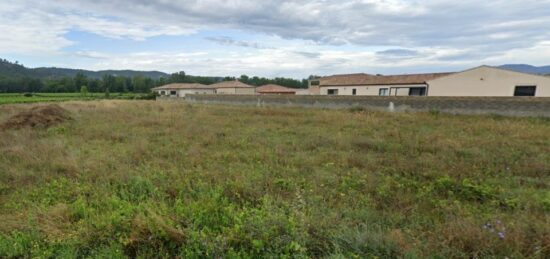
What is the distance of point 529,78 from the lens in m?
20.2

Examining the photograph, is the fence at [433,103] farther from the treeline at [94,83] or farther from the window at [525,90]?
the treeline at [94,83]

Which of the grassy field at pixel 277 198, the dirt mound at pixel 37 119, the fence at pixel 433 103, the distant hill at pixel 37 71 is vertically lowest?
the grassy field at pixel 277 198

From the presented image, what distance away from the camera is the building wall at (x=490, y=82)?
778 inches

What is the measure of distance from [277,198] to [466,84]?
82.0 ft

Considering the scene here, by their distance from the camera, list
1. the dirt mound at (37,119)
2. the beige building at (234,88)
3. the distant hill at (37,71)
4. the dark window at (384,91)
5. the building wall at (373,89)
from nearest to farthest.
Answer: the dirt mound at (37,119)
the building wall at (373,89)
the dark window at (384,91)
the beige building at (234,88)
the distant hill at (37,71)

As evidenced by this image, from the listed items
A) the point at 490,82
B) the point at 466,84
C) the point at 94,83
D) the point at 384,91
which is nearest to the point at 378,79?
the point at 384,91

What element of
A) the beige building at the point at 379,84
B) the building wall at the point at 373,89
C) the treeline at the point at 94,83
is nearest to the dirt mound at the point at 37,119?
the beige building at the point at 379,84

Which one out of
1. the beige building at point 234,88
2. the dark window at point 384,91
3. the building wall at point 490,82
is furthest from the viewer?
the beige building at point 234,88

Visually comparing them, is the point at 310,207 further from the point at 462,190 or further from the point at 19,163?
the point at 19,163

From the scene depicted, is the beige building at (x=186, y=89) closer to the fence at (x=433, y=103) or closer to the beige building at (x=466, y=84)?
the beige building at (x=466, y=84)

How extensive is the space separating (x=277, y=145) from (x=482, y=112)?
43.7 ft

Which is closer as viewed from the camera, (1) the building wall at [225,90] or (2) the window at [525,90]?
(2) the window at [525,90]

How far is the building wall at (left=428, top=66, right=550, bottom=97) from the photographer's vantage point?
778 inches

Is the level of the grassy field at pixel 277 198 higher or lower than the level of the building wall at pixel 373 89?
lower
